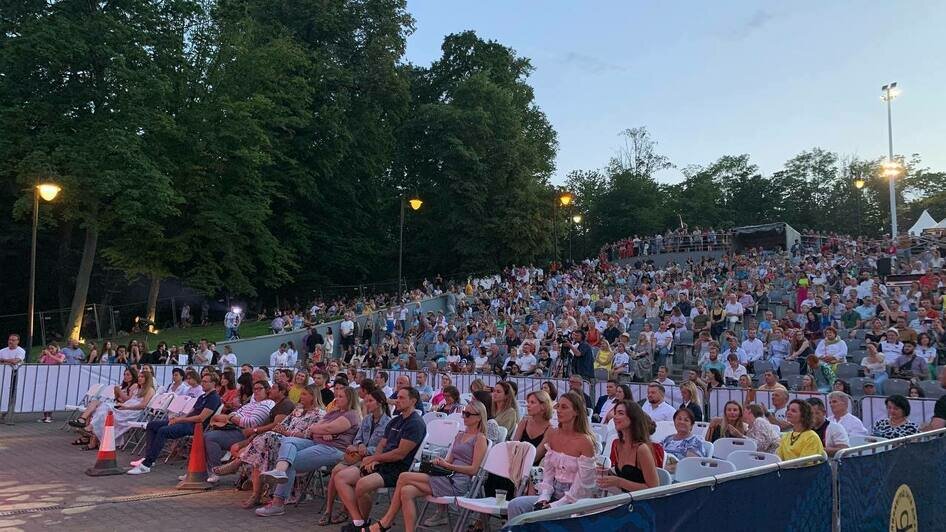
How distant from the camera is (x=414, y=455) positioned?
23.5 feet

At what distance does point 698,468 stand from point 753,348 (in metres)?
9.14

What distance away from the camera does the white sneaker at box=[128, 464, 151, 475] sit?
31.5 feet

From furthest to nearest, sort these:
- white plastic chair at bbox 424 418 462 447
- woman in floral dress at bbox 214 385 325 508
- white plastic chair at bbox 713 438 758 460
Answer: woman in floral dress at bbox 214 385 325 508
white plastic chair at bbox 424 418 462 447
white plastic chair at bbox 713 438 758 460

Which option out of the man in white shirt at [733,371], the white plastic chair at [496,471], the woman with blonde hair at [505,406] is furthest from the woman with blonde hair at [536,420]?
the man in white shirt at [733,371]

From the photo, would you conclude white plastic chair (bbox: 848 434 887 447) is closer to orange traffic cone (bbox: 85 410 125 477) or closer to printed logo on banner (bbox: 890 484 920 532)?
printed logo on banner (bbox: 890 484 920 532)

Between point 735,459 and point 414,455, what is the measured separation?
2.98 metres

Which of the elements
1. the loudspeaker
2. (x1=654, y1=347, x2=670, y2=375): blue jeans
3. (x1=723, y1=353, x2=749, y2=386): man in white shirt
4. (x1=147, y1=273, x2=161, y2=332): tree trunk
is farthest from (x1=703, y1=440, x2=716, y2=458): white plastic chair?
(x1=147, y1=273, x2=161, y2=332): tree trunk

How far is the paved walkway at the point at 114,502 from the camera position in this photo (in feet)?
23.2

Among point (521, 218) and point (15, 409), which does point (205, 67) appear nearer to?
point (521, 218)

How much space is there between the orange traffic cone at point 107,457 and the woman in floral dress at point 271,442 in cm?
184

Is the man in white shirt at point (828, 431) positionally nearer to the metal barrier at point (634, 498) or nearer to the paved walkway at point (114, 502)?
the metal barrier at point (634, 498)

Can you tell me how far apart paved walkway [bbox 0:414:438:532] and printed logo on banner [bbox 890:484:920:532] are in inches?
186

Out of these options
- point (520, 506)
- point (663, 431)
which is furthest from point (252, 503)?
point (663, 431)

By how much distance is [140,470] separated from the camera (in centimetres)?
970
